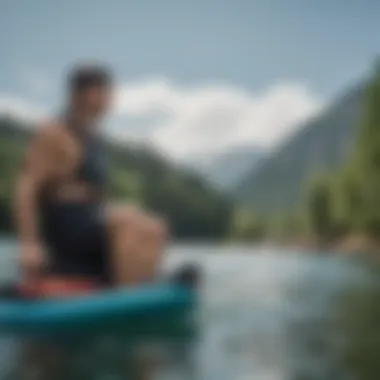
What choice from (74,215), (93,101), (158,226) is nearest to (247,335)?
(158,226)

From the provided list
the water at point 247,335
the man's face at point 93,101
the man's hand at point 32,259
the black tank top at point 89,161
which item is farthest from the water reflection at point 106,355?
the man's face at point 93,101

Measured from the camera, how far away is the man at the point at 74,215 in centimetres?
134

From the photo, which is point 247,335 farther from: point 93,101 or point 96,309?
point 93,101

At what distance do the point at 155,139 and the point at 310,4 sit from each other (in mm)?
387

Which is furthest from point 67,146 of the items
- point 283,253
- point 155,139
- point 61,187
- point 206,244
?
point 283,253

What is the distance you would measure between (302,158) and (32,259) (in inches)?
20.2

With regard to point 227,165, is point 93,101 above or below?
above

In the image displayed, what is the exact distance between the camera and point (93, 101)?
4.51ft

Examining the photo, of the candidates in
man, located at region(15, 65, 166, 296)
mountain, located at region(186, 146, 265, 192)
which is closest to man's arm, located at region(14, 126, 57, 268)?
man, located at region(15, 65, 166, 296)

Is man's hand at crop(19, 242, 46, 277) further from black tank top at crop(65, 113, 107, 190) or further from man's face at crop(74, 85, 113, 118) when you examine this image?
man's face at crop(74, 85, 113, 118)

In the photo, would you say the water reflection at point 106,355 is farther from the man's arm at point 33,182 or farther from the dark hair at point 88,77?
the dark hair at point 88,77

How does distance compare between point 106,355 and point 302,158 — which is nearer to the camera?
point 106,355

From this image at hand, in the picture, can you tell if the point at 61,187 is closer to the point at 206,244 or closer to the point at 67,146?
the point at 67,146

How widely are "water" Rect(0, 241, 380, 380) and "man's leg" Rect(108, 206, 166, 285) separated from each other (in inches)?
1.3
